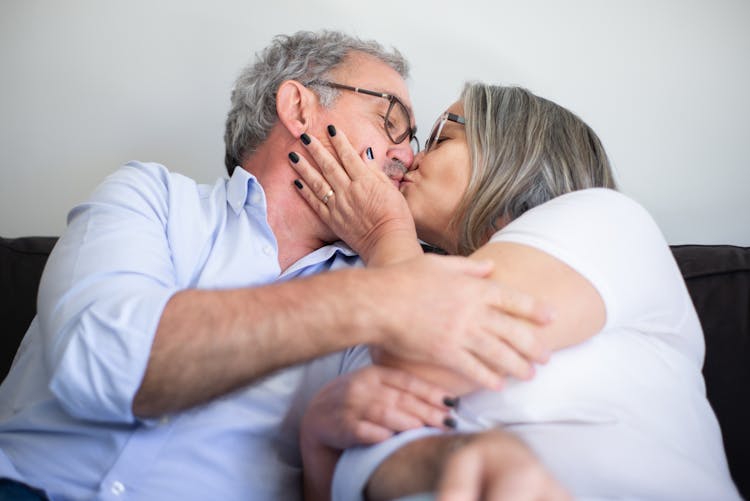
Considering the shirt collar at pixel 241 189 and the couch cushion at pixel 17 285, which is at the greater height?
the shirt collar at pixel 241 189

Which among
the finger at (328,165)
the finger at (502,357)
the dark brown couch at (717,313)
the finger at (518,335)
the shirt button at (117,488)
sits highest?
the finger at (328,165)

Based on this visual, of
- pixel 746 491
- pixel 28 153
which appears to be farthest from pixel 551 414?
pixel 28 153

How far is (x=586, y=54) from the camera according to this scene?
1711 millimetres

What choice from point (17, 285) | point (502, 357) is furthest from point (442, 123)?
point (17, 285)

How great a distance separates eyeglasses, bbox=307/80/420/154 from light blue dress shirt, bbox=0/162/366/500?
0.39m

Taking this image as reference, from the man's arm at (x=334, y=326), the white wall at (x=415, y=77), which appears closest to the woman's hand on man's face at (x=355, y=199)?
the man's arm at (x=334, y=326)

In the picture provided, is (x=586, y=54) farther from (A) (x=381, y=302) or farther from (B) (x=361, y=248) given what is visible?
(A) (x=381, y=302)

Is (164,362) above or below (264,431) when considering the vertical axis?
above

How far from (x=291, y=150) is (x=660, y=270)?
85 cm

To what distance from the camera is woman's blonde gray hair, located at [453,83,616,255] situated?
A: 1236mm

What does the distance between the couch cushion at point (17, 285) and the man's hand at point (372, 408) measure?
95 centimetres

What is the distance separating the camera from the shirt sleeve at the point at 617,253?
839 millimetres

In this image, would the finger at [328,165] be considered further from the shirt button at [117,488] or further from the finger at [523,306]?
the shirt button at [117,488]

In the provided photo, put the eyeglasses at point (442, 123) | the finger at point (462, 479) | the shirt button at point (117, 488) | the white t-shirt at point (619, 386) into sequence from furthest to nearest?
the eyeglasses at point (442, 123), the shirt button at point (117, 488), the white t-shirt at point (619, 386), the finger at point (462, 479)
